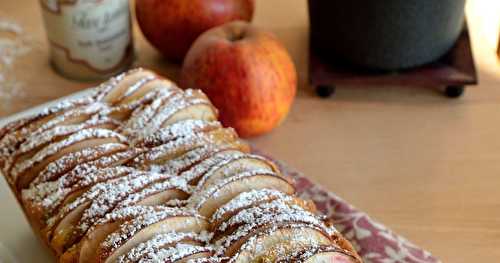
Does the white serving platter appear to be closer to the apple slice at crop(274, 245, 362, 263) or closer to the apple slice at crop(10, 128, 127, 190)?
the apple slice at crop(10, 128, 127, 190)

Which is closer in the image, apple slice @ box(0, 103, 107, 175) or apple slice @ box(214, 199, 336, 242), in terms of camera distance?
apple slice @ box(214, 199, 336, 242)

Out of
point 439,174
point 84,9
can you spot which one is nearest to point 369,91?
point 439,174

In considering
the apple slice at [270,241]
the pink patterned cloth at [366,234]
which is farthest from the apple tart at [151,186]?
the pink patterned cloth at [366,234]

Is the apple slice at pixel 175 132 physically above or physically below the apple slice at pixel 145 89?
below

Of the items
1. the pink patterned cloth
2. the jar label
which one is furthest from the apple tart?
the jar label

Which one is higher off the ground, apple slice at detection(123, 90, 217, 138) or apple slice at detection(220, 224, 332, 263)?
apple slice at detection(123, 90, 217, 138)

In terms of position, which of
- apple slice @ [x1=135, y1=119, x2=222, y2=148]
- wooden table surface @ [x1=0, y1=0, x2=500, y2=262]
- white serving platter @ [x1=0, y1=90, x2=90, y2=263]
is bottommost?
wooden table surface @ [x1=0, y1=0, x2=500, y2=262]

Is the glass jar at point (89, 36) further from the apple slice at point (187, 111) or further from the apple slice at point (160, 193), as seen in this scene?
the apple slice at point (160, 193)

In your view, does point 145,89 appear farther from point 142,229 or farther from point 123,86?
point 142,229
